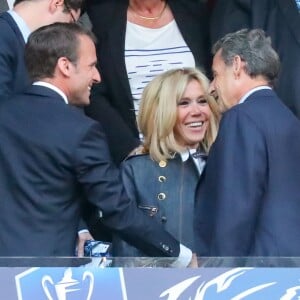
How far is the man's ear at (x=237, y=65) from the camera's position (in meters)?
4.72

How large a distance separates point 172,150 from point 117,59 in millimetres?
657

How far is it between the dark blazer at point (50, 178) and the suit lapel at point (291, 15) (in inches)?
54.7

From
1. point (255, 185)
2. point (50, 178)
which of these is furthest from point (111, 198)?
point (255, 185)

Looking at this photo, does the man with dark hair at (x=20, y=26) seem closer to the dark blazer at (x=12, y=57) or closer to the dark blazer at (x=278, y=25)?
the dark blazer at (x=12, y=57)

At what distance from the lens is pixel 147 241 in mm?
4602

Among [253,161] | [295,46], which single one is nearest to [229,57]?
[253,161]

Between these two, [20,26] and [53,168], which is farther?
[20,26]

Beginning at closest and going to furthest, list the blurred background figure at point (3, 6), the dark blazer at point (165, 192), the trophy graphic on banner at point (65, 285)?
the trophy graphic on banner at point (65, 285)
the dark blazer at point (165, 192)
the blurred background figure at point (3, 6)

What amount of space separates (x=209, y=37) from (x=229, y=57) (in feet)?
3.30

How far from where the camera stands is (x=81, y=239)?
16.7 feet

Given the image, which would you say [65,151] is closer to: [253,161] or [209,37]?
[253,161]

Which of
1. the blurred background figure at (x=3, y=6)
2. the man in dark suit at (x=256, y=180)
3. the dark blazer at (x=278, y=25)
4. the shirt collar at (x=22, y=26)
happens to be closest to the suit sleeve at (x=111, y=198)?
the man in dark suit at (x=256, y=180)

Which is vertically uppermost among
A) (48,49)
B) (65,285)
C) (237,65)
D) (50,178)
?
(48,49)

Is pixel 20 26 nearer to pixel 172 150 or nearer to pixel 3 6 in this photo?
pixel 172 150
